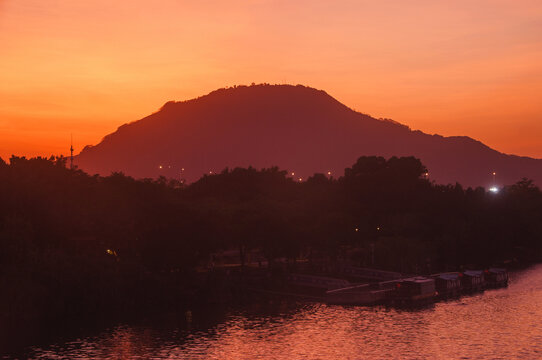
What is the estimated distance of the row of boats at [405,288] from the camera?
317ft

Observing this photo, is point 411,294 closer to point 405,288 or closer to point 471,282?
point 405,288

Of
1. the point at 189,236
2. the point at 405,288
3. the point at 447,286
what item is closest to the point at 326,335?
the point at 405,288

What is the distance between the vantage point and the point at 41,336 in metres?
76.9

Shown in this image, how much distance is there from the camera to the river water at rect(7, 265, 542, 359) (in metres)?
68.9

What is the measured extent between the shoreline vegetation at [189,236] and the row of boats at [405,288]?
28.8 ft

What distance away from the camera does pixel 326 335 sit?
250ft

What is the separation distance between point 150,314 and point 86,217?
1863 cm

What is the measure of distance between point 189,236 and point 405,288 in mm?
31447

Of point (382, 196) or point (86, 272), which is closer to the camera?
point (86, 272)

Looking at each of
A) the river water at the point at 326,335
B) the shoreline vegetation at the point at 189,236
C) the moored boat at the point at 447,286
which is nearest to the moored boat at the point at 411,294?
the river water at the point at 326,335

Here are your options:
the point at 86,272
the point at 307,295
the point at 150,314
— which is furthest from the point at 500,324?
the point at 86,272

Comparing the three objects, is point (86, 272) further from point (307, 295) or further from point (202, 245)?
point (307, 295)

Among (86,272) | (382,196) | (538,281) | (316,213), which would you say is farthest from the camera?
(382,196)

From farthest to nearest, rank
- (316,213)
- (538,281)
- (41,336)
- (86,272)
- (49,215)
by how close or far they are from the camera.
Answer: (316,213), (538,281), (49,215), (86,272), (41,336)
